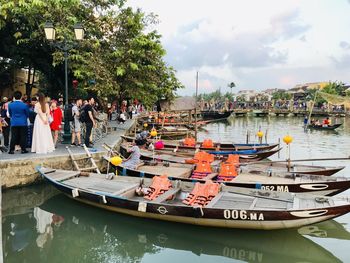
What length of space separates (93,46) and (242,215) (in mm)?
13068

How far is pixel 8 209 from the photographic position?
8.16 meters

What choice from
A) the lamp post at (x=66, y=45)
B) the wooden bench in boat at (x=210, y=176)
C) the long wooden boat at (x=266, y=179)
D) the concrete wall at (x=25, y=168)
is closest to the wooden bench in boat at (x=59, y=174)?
the concrete wall at (x=25, y=168)

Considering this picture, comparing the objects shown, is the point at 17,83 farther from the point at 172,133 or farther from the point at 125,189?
the point at 125,189

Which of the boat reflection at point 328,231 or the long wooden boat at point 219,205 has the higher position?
the long wooden boat at point 219,205

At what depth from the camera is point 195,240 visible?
671cm

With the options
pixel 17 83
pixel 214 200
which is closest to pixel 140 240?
pixel 214 200

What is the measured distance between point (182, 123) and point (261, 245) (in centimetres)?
2189

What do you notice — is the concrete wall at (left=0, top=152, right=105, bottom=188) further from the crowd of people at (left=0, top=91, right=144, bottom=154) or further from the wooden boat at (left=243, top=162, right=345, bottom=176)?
the wooden boat at (left=243, top=162, right=345, bottom=176)

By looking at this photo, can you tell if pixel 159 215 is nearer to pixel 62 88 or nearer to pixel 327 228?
pixel 327 228

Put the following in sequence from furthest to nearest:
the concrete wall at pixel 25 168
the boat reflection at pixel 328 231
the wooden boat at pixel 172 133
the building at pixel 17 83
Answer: the wooden boat at pixel 172 133, the building at pixel 17 83, the concrete wall at pixel 25 168, the boat reflection at pixel 328 231

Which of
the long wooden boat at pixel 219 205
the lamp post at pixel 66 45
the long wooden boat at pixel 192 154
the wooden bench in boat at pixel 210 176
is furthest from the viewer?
the long wooden boat at pixel 192 154

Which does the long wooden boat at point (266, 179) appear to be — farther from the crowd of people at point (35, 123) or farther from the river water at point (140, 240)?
the crowd of people at point (35, 123)

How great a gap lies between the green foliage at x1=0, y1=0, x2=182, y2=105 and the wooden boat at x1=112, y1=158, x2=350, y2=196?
23.9 ft

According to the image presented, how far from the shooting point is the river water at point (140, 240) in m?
6.25
